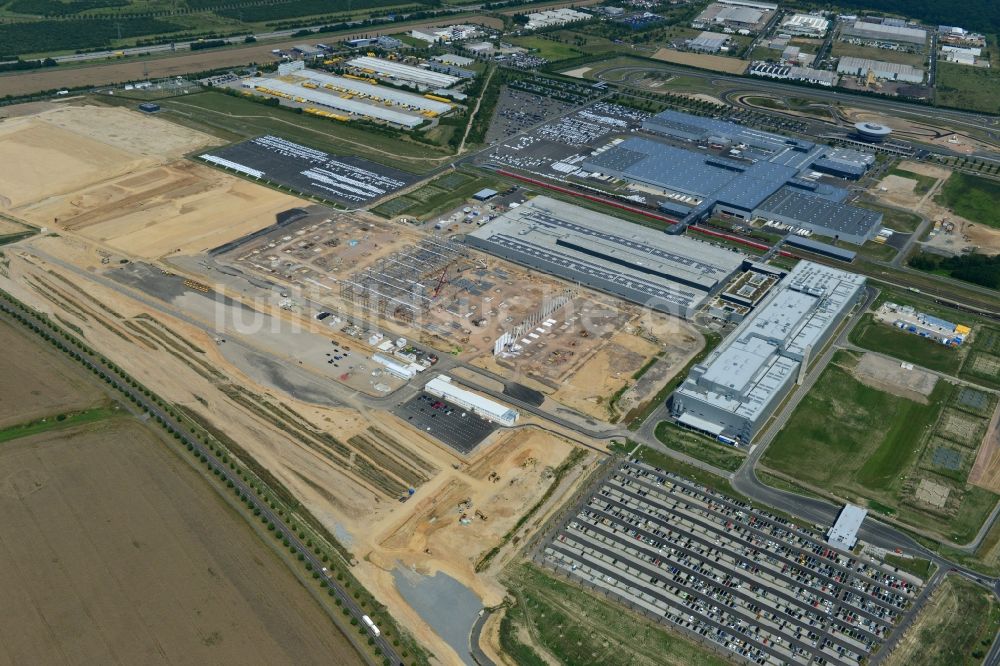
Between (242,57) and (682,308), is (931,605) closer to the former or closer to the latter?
(682,308)

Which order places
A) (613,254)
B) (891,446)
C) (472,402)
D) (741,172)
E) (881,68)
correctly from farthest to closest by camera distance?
(881,68) < (741,172) < (613,254) < (472,402) < (891,446)

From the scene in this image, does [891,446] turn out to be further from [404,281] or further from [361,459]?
[404,281]

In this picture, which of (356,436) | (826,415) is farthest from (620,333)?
(356,436)

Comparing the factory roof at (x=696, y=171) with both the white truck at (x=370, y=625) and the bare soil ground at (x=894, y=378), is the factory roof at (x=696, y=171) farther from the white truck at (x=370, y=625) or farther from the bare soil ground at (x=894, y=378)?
the white truck at (x=370, y=625)

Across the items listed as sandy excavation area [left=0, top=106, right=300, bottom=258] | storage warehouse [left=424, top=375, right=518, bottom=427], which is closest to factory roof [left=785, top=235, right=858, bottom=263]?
storage warehouse [left=424, top=375, right=518, bottom=427]

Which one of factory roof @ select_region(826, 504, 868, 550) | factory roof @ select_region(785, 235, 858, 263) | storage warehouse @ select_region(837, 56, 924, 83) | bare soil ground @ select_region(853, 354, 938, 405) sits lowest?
factory roof @ select_region(826, 504, 868, 550)

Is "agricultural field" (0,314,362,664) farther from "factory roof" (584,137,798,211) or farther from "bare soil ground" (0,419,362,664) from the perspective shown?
"factory roof" (584,137,798,211)

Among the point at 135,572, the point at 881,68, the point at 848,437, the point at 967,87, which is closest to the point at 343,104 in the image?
the point at 135,572
